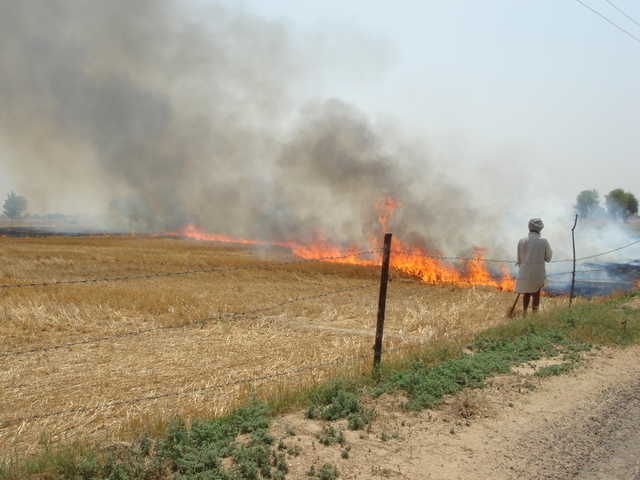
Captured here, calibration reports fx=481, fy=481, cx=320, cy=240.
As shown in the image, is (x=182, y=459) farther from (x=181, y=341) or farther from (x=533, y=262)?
(x=533, y=262)

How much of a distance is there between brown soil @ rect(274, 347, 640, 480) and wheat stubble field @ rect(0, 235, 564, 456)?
1.47m

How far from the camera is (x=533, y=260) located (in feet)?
32.5

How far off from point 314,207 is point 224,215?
10.3m

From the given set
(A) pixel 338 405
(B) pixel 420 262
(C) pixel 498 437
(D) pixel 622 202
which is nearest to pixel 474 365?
(C) pixel 498 437

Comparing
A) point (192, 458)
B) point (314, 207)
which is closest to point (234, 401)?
point (192, 458)

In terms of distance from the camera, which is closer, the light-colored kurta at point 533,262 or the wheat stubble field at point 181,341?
the wheat stubble field at point 181,341

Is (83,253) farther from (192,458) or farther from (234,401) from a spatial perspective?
(192,458)

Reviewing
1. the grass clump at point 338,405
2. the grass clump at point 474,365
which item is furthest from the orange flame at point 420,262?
the grass clump at point 338,405

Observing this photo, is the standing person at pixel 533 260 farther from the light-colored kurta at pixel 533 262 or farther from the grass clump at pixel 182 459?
the grass clump at pixel 182 459

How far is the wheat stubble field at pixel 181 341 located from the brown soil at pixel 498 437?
57.9 inches

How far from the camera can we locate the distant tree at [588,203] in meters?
86.3

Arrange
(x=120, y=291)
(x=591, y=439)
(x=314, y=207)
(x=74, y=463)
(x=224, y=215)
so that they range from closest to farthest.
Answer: (x=74, y=463), (x=591, y=439), (x=120, y=291), (x=314, y=207), (x=224, y=215)

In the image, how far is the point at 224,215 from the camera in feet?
127

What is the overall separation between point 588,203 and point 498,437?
Result: 315 feet
